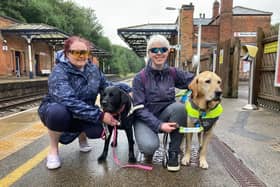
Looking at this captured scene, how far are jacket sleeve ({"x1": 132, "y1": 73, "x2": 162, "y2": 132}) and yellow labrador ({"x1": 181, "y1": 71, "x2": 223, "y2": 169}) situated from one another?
0.42 metres

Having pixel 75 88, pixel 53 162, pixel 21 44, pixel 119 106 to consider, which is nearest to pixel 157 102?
pixel 119 106

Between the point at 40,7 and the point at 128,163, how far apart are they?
4194 cm

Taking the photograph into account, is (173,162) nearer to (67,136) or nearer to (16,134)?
(67,136)

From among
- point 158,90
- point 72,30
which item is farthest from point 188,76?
point 72,30

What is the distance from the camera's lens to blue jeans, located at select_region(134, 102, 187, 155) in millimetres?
3021

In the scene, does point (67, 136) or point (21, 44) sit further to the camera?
point (21, 44)

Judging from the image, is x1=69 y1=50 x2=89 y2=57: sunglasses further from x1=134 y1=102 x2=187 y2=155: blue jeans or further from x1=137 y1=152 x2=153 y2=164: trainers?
x1=137 y1=152 x2=153 y2=164: trainers

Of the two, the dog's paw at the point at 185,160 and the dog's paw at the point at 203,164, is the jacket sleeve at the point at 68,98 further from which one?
the dog's paw at the point at 203,164

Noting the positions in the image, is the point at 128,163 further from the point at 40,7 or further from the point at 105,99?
the point at 40,7

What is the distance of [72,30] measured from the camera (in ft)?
169

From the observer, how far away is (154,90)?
10.3 ft

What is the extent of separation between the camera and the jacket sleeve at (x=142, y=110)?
299 cm

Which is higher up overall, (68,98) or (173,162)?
(68,98)

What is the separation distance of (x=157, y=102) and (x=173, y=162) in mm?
791
